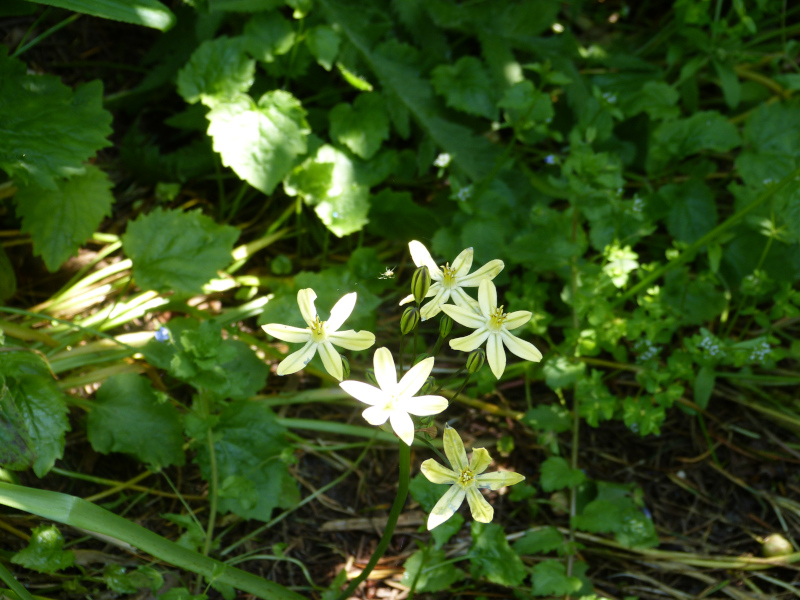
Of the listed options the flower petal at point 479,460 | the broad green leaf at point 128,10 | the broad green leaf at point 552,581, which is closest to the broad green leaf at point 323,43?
the broad green leaf at point 128,10

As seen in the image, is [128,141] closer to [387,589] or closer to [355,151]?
[355,151]

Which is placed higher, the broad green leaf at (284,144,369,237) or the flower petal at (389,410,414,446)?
the flower petal at (389,410,414,446)

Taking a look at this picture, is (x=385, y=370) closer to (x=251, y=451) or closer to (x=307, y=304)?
(x=307, y=304)

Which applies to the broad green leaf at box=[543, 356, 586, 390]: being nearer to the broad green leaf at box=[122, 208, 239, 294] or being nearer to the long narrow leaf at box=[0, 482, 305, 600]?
the long narrow leaf at box=[0, 482, 305, 600]

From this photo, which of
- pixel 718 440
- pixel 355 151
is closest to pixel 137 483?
pixel 355 151

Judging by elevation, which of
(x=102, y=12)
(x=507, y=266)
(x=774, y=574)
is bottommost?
(x=774, y=574)

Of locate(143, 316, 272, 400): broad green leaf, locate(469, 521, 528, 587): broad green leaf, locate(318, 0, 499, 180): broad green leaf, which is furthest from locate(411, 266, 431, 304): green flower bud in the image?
locate(318, 0, 499, 180): broad green leaf
